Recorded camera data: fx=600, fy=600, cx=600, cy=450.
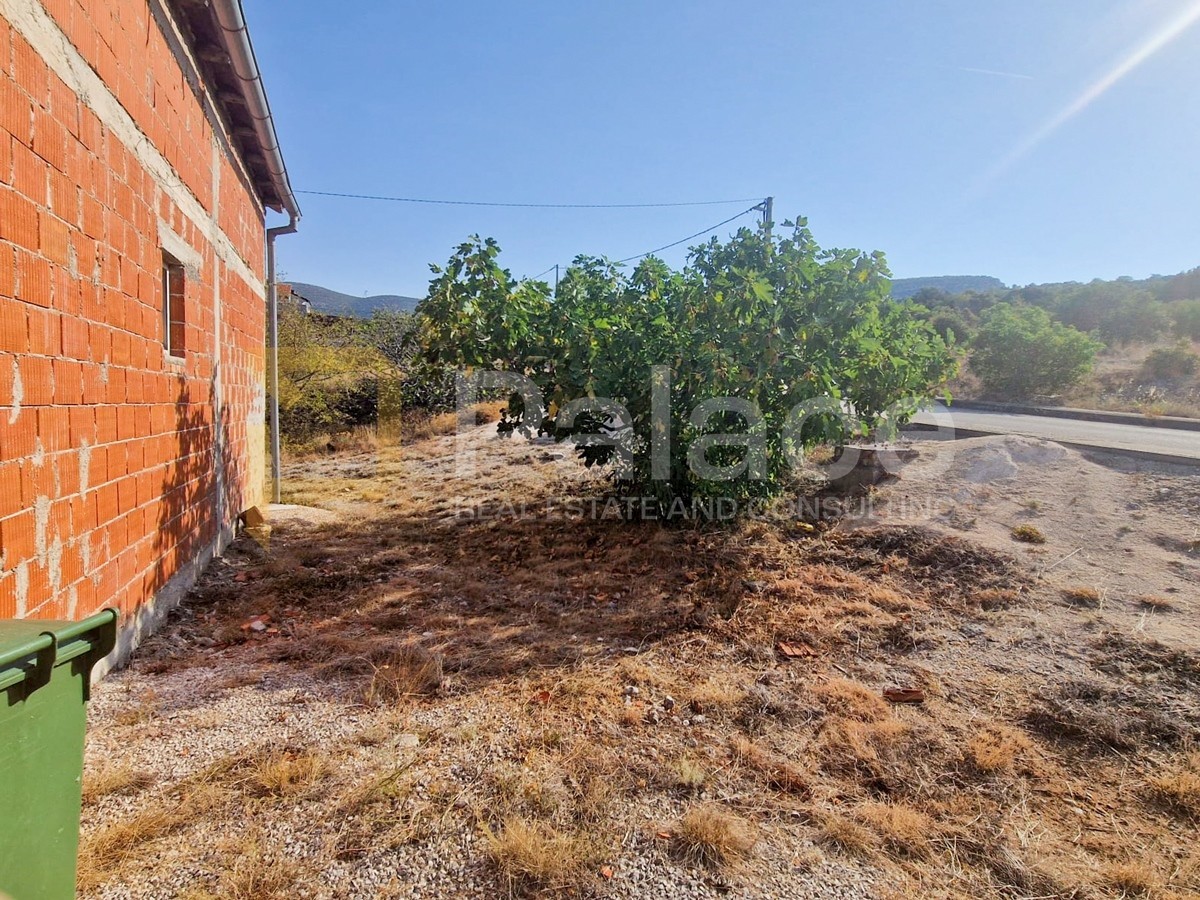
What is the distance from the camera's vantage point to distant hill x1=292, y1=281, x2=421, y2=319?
16475mm

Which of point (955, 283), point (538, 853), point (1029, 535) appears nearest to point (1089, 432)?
point (1029, 535)

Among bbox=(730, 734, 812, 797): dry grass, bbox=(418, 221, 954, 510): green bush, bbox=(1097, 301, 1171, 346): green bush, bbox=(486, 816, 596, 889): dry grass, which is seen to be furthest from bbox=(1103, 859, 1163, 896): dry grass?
bbox=(1097, 301, 1171, 346): green bush

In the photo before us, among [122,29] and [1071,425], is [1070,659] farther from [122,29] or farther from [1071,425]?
[1071,425]

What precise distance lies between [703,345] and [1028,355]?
56.7 ft

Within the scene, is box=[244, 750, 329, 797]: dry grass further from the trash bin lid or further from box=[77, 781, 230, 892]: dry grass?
the trash bin lid

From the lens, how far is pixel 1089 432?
1045 cm

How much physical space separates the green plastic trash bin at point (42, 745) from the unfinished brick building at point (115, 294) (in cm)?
111

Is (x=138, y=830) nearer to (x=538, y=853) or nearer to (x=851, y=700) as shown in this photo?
(x=538, y=853)

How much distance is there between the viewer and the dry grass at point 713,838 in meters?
2.12

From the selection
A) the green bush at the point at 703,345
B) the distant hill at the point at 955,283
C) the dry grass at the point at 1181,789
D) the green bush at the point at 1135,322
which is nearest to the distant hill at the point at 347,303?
the green bush at the point at 703,345

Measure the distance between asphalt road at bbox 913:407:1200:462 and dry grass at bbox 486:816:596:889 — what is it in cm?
796

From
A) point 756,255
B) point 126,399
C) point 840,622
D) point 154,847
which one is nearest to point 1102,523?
point 840,622

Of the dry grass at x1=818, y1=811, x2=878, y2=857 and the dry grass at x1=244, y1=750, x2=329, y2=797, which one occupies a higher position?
the dry grass at x1=244, y1=750, x2=329, y2=797

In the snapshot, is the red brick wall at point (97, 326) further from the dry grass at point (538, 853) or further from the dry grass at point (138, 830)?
the dry grass at point (538, 853)
